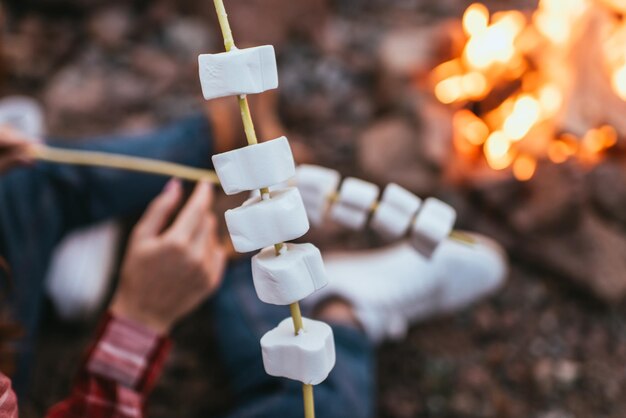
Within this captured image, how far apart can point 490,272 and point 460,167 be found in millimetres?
321

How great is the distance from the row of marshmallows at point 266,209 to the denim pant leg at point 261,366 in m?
0.52

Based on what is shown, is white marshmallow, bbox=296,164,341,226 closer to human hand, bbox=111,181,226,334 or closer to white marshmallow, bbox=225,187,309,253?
human hand, bbox=111,181,226,334

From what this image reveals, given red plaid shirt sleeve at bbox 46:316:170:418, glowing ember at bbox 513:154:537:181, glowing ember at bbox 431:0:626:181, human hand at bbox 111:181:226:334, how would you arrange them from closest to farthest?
red plaid shirt sleeve at bbox 46:316:170:418
human hand at bbox 111:181:226:334
glowing ember at bbox 431:0:626:181
glowing ember at bbox 513:154:537:181

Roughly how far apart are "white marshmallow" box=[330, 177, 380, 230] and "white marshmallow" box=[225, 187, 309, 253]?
36 cm

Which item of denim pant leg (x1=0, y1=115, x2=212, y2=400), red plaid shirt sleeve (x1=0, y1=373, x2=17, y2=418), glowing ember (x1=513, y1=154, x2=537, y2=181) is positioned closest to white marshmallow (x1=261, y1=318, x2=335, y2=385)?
red plaid shirt sleeve (x1=0, y1=373, x2=17, y2=418)

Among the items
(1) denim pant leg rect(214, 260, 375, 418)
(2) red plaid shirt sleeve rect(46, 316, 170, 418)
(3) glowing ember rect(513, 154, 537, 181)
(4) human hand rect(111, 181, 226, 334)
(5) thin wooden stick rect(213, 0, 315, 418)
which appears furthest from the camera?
(3) glowing ember rect(513, 154, 537, 181)

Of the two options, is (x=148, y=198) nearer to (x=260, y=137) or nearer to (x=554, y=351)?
(x=260, y=137)

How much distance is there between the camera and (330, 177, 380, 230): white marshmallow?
950mm

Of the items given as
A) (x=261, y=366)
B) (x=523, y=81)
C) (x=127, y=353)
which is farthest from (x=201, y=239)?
(x=523, y=81)

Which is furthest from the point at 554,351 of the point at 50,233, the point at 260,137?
the point at 50,233

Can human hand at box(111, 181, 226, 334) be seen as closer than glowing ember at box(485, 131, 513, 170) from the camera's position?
Yes

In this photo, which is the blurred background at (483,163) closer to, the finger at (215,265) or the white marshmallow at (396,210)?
the finger at (215,265)

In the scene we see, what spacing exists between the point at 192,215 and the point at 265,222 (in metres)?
0.50

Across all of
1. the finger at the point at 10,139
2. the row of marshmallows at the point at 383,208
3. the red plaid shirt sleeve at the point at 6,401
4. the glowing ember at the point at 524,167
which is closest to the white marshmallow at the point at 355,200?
the row of marshmallows at the point at 383,208
